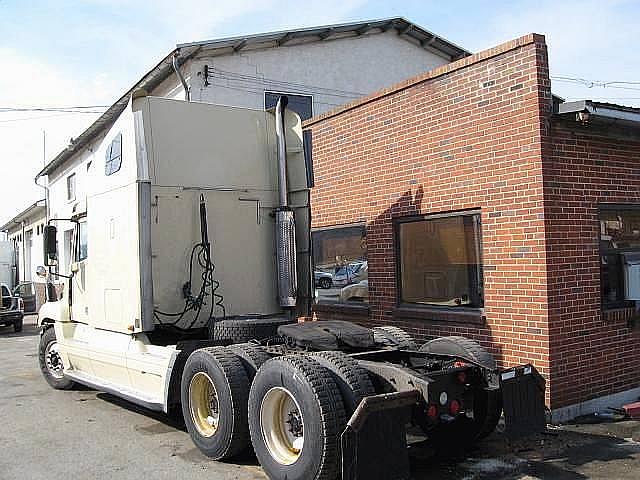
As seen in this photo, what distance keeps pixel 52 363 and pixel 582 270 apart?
7.64 metres

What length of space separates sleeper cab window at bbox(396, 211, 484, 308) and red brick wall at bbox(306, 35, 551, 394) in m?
0.15

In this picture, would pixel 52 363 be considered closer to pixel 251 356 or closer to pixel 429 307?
pixel 251 356

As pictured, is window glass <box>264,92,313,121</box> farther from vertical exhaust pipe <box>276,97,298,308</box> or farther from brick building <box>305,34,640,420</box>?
vertical exhaust pipe <box>276,97,298,308</box>

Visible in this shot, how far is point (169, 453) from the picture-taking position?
654cm

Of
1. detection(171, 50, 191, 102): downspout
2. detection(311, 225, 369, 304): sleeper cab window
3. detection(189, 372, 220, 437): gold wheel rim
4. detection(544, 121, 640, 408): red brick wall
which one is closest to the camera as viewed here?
detection(189, 372, 220, 437): gold wheel rim

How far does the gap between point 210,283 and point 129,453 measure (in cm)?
214

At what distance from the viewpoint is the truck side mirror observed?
31.2 ft

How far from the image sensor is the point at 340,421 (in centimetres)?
499

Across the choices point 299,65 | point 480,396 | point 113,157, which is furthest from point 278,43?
point 480,396

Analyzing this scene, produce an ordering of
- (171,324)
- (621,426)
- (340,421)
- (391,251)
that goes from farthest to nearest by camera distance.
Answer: (391,251) < (171,324) < (621,426) < (340,421)

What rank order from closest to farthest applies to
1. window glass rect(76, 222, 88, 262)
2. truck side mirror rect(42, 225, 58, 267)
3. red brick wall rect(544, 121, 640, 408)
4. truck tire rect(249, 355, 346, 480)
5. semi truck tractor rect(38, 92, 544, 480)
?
truck tire rect(249, 355, 346, 480)
semi truck tractor rect(38, 92, 544, 480)
red brick wall rect(544, 121, 640, 408)
window glass rect(76, 222, 88, 262)
truck side mirror rect(42, 225, 58, 267)

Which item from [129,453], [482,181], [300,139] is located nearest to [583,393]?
[482,181]

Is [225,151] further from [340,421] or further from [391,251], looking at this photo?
[340,421]

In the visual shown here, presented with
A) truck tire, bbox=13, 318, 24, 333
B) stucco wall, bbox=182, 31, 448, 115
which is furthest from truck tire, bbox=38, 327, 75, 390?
truck tire, bbox=13, 318, 24, 333
